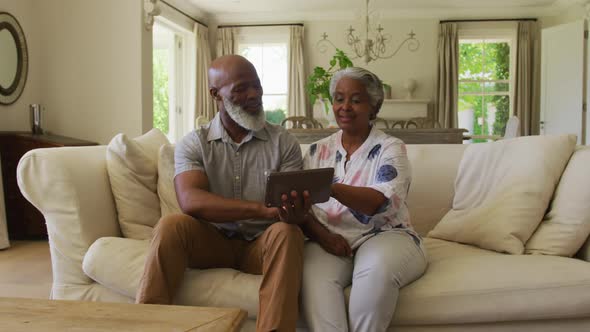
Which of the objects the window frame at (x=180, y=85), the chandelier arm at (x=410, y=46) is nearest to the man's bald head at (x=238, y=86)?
the window frame at (x=180, y=85)

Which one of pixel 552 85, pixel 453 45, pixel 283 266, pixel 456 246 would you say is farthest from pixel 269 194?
pixel 453 45

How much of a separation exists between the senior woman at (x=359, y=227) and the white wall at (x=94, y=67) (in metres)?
3.61

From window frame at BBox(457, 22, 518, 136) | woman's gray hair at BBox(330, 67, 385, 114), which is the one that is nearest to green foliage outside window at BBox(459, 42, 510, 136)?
window frame at BBox(457, 22, 518, 136)

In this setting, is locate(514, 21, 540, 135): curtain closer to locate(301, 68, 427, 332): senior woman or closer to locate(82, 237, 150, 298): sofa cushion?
locate(301, 68, 427, 332): senior woman

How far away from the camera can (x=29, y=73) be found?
529cm

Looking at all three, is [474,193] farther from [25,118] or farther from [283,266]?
[25,118]

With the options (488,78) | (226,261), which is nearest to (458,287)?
(226,261)

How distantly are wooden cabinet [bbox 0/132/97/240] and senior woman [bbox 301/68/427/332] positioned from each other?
132 inches

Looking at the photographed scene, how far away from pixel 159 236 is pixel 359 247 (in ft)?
2.23

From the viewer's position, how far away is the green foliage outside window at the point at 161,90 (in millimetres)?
8820

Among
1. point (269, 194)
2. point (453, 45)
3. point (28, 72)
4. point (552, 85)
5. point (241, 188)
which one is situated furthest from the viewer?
point (453, 45)

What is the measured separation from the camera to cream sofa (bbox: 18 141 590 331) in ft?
5.85

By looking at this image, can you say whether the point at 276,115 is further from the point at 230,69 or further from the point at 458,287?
the point at 458,287

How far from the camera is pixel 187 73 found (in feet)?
28.7
